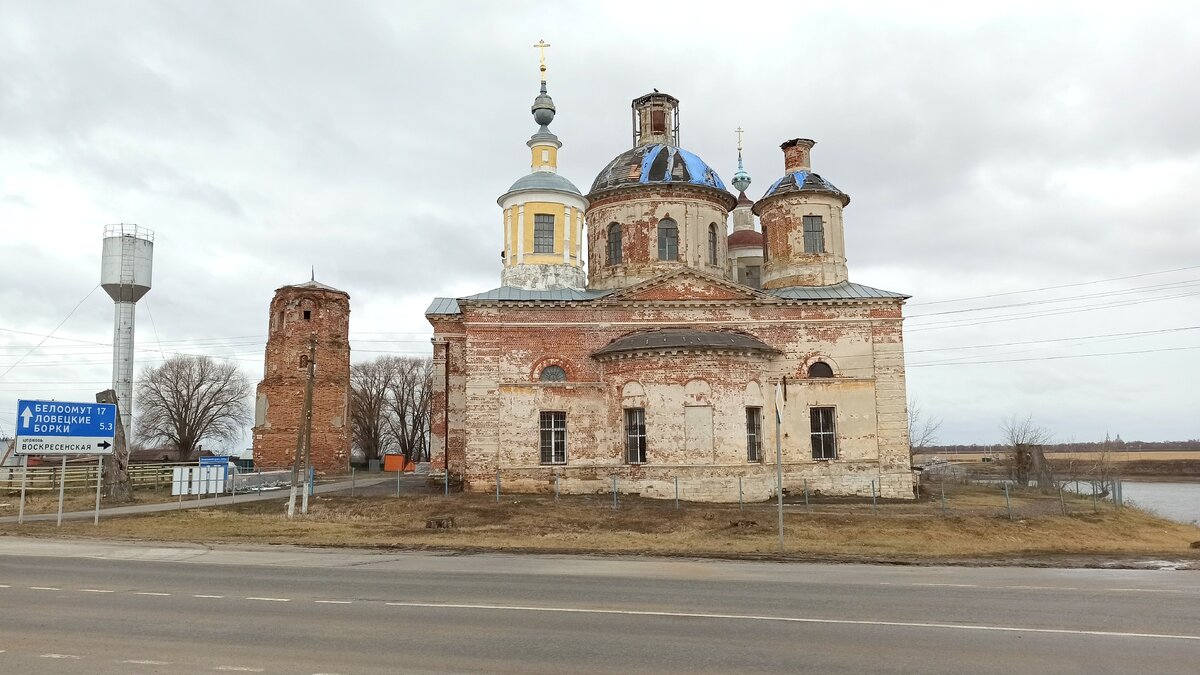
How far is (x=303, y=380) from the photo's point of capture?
47.6 m

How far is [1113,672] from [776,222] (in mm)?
28743

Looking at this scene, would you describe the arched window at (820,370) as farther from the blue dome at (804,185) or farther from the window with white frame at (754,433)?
the blue dome at (804,185)

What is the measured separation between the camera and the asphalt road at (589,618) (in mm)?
7473

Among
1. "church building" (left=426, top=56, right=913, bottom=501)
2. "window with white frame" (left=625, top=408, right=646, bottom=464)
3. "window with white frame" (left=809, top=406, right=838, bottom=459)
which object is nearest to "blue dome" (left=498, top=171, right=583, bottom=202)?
"church building" (left=426, top=56, right=913, bottom=501)

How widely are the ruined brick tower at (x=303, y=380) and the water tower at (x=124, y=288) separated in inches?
550

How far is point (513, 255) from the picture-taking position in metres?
33.1

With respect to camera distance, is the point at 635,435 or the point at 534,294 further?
the point at 534,294

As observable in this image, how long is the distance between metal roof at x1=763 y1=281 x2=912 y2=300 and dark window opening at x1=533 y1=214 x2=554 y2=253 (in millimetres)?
9169

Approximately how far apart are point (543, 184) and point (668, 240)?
18.3 ft

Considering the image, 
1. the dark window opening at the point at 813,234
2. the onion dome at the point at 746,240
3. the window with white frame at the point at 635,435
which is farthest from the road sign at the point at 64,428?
the onion dome at the point at 746,240

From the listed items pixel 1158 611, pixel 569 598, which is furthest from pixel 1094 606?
pixel 569 598

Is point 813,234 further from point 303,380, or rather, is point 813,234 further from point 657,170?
point 303,380

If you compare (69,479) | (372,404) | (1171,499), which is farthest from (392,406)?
(1171,499)

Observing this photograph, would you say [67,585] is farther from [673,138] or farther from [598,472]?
[673,138]
